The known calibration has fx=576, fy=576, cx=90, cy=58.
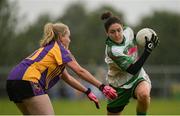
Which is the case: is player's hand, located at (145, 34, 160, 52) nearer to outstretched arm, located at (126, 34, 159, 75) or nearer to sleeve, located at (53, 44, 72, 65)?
outstretched arm, located at (126, 34, 159, 75)

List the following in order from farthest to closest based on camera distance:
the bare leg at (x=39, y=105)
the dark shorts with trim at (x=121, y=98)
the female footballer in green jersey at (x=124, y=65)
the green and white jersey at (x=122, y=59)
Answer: the dark shorts with trim at (x=121, y=98) → the green and white jersey at (x=122, y=59) → the female footballer in green jersey at (x=124, y=65) → the bare leg at (x=39, y=105)

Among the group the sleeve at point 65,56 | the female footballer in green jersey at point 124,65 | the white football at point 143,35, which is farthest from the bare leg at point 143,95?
the sleeve at point 65,56

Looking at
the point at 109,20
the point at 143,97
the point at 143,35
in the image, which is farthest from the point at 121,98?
the point at 109,20

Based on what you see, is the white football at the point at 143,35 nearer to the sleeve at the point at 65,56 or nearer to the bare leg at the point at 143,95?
the bare leg at the point at 143,95

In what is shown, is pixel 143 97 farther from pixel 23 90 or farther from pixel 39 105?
pixel 23 90

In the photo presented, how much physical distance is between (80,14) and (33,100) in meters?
53.8

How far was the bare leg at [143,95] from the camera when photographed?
→ 8.90 metres

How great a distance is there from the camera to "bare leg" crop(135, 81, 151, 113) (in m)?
8.90

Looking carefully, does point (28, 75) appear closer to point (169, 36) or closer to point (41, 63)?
point (41, 63)

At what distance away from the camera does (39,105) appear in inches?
293

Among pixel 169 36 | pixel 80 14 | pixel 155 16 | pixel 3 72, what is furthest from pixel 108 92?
pixel 80 14

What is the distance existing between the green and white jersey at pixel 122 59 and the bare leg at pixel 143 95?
0.20 m

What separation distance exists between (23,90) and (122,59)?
207 centimetres

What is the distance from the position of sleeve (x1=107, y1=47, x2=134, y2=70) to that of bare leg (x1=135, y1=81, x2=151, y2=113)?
43 centimetres
